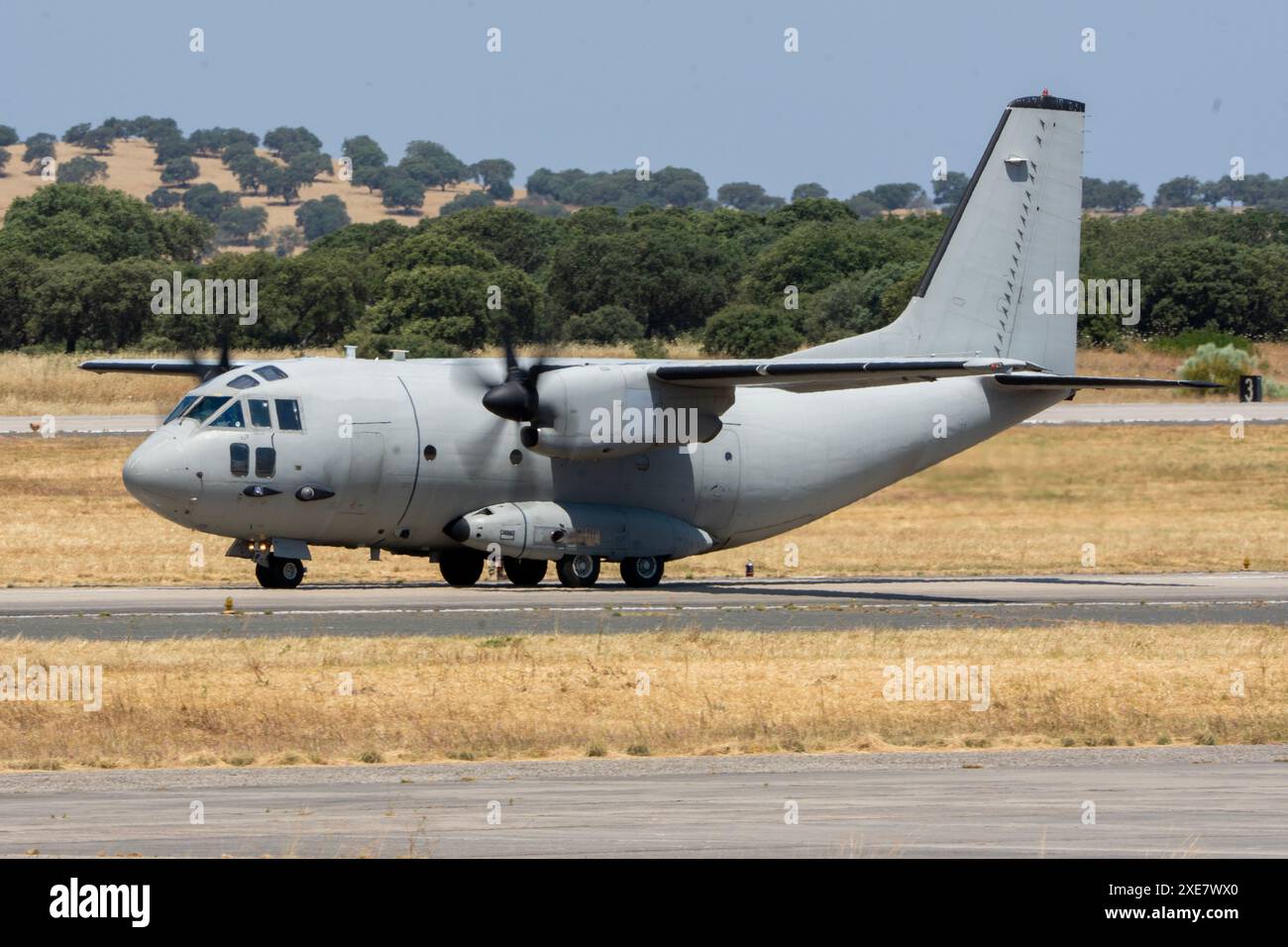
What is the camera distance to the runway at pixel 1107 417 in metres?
62.6

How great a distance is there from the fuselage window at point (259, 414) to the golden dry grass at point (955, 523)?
7173mm

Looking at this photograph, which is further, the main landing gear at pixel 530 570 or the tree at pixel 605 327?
the tree at pixel 605 327

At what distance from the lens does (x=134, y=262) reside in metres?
88.9

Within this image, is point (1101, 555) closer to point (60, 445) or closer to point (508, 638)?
point (508, 638)

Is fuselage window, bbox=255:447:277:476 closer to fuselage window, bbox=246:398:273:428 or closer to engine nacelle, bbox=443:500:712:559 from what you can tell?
fuselage window, bbox=246:398:273:428

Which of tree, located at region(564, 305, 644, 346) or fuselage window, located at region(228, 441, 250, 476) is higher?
tree, located at region(564, 305, 644, 346)

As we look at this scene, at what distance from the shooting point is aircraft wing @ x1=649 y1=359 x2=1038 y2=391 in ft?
101

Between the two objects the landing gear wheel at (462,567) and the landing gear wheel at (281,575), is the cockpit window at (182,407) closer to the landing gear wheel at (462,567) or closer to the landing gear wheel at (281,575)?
the landing gear wheel at (281,575)

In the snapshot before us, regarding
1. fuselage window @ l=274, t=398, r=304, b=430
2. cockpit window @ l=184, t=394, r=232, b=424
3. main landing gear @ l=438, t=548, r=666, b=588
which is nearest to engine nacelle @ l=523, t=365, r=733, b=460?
main landing gear @ l=438, t=548, r=666, b=588

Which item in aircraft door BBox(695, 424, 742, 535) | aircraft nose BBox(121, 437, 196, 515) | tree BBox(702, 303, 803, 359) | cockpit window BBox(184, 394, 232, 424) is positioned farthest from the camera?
tree BBox(702, 303, 803, 359)

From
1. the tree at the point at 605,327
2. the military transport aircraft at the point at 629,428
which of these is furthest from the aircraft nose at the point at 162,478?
the tree at the point at 605,327

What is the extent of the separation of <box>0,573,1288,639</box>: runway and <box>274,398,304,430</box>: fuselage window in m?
2.96

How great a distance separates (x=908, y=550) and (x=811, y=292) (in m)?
52.5

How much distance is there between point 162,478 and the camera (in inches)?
1154
